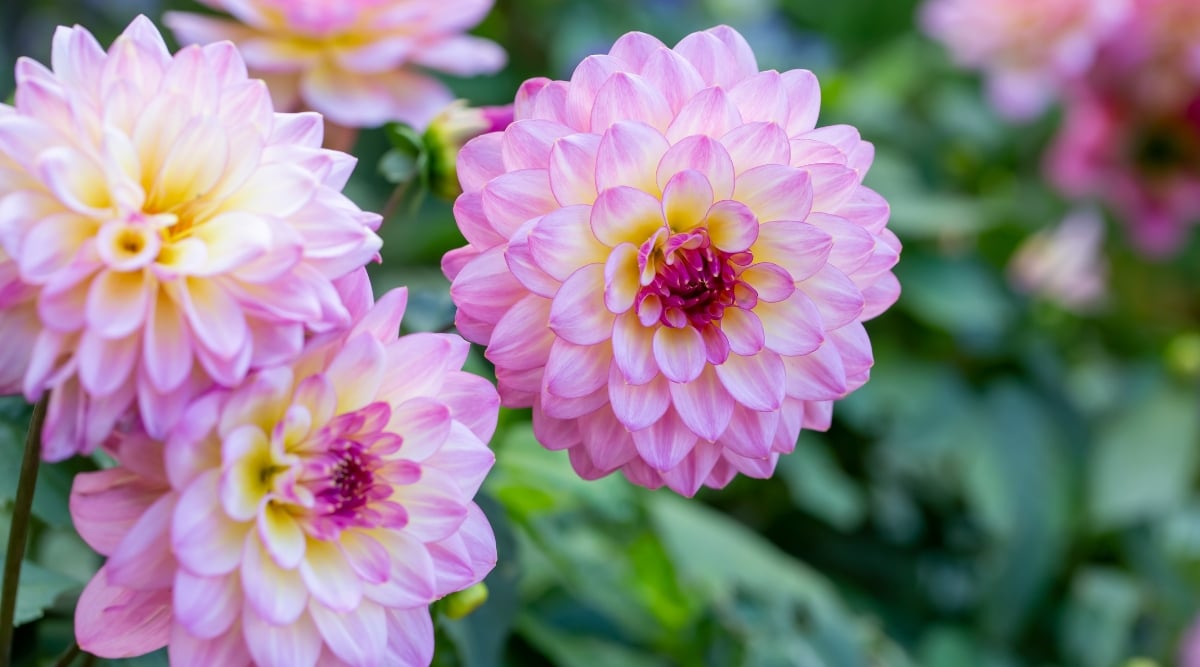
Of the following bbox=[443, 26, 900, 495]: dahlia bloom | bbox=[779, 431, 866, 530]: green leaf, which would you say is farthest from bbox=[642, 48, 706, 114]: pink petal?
bbox=[779, 431, 866, 530]: green leaf

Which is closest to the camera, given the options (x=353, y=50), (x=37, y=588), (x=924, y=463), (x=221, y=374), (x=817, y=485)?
(x=221, y=374)

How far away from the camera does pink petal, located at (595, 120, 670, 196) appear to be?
28 cm

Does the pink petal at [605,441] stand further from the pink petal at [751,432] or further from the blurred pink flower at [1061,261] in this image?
the blurred pink flower at [1061,261]

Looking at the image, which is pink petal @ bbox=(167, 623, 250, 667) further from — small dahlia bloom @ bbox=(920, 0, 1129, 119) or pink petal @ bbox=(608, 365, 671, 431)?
small dahlia bloom @ bbox=(920, 0, 1129, 119)

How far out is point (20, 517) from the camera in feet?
0.86

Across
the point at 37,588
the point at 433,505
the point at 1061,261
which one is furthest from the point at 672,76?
the point at 1061,261

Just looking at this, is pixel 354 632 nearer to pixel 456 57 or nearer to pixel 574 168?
pixel 574 168

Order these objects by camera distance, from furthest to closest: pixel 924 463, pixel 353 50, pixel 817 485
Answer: pixel 924 463, pixel 817 485, pixel 353 50

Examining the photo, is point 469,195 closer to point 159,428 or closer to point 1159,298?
point 159,428

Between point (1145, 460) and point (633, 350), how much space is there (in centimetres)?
64

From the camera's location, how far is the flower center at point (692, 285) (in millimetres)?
292

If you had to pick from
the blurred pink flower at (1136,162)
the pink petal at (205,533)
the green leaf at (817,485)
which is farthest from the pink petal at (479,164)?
the blurred pink flower at (1136,162)

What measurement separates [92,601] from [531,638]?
0.25 metres

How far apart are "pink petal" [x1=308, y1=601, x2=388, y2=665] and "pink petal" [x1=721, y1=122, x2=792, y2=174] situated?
0.47ft
